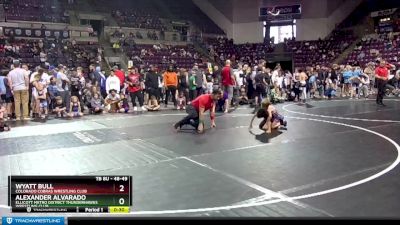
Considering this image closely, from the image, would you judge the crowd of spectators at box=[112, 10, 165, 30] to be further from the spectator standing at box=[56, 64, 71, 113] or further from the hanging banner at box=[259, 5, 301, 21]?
the spectator standing at box=[56, 64, 71, 113]

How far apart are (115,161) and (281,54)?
22.9 m

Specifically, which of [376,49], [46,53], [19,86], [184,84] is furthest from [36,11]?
[376,49]

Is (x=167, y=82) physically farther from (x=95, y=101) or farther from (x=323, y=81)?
(x=323, y=81)

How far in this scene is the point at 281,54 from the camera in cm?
2659

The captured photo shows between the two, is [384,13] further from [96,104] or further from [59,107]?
[59,107]

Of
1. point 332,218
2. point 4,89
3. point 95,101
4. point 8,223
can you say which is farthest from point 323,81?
point 8,223

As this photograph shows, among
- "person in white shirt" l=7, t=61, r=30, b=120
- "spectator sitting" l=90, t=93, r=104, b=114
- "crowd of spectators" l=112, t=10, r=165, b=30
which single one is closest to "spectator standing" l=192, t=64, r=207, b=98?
"spectator sitting" l=90, t=93, r=104, b=114

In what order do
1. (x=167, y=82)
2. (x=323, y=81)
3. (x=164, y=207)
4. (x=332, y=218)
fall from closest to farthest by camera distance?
(x=332, y=218) → (x=164, y=207) → (x=167, y=82) → (x=323, y=81)
